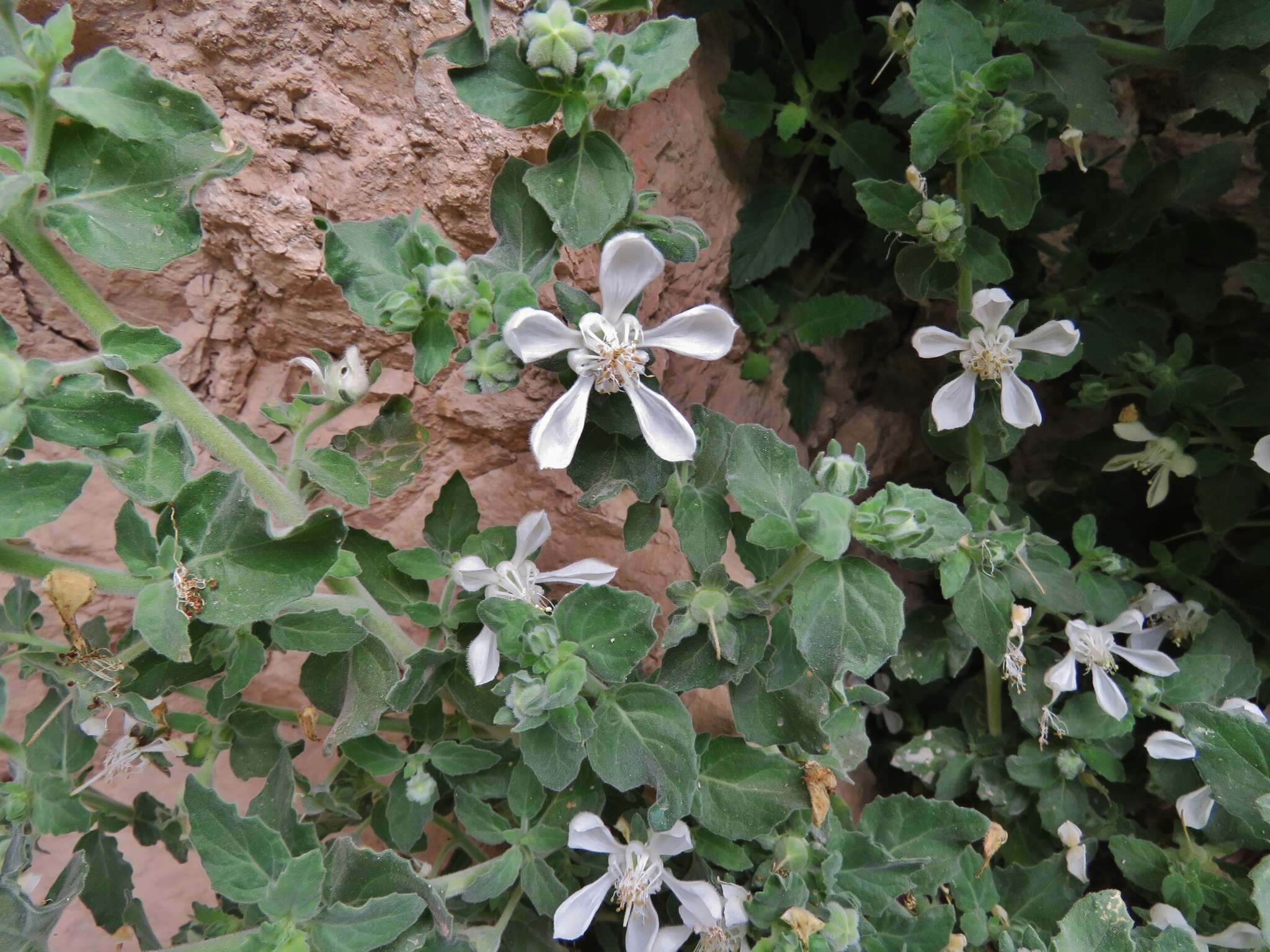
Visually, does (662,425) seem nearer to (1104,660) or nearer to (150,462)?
(150,462)

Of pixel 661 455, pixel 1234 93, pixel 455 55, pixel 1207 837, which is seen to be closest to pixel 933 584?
pixel 1207 837

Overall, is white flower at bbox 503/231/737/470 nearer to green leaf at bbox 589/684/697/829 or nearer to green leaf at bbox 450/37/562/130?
green leaf at bbox 450/37/562/130

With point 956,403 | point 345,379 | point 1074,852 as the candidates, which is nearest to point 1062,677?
point 1074,852

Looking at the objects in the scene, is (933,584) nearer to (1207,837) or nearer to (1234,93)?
(1207,837)

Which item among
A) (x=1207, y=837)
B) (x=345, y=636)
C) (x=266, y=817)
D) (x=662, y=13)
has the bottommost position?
(x=1207, y=837)

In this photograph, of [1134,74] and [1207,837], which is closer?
[1207,837]

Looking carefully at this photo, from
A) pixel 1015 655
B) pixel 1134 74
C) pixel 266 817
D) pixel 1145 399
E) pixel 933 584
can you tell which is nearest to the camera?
pixel 266 817
